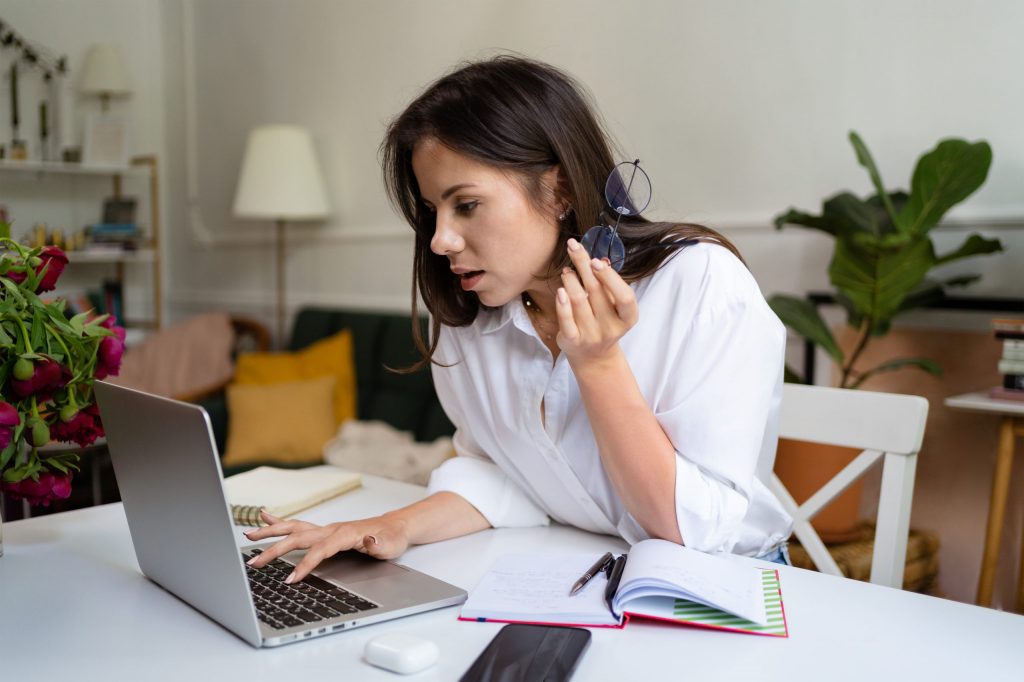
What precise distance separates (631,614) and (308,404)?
2.59 m

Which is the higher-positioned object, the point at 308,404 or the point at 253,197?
the point at 253,197

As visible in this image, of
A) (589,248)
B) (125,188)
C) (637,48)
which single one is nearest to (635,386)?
(589,248)

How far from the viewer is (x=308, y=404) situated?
336 centimetres

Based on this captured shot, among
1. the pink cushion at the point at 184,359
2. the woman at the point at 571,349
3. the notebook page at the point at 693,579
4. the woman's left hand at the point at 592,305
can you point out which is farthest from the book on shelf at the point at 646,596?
the pink cushion at the point at 184,359

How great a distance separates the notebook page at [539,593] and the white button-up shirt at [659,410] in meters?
0.16

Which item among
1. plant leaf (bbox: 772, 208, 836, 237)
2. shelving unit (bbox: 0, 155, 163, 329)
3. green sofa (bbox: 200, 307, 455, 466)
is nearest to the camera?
plant leaf (bbox: 772, 208, 836, 237)

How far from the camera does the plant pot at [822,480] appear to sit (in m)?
2.24

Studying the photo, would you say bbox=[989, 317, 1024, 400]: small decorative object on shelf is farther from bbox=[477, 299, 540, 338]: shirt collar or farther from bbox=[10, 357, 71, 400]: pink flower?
bbox=[10, 357, 71, 400]: pink flower

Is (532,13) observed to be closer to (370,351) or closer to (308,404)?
(370,351)

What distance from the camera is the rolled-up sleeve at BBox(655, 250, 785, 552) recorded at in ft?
3.61

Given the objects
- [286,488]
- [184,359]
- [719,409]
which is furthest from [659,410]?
[184,359]

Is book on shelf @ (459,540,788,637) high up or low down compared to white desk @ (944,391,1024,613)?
up

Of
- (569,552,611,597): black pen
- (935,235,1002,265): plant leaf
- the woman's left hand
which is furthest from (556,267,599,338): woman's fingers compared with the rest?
(935,235,1002,265): plant leaf

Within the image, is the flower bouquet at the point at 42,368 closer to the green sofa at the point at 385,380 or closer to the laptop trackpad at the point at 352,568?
the laptop trackpad at the point at 352,568
